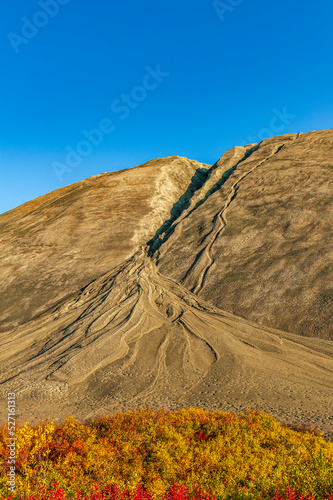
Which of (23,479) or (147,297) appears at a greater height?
(147,297)

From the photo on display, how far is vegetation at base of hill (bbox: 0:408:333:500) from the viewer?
17.1 ft

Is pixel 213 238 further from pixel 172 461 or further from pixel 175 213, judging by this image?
pixel 172 461

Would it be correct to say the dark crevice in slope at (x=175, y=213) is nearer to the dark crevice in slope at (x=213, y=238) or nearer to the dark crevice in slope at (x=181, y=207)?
the dark crevice in slope at (x=181, y=207)

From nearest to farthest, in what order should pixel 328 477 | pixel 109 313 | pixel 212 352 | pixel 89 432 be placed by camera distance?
pixel 328 477 → pixel 89 432 → pixel 212 352 → pixel 109 313

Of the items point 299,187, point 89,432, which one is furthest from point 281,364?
point 299,187

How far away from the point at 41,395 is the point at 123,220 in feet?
67.6

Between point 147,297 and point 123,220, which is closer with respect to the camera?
point 147,297

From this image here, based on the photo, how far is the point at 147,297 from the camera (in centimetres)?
Answer: 1919

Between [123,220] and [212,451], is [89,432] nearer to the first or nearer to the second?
[212,451]

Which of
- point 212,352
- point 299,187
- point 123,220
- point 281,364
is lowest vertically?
point 281,364

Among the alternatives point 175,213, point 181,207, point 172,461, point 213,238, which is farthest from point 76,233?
point 172,461

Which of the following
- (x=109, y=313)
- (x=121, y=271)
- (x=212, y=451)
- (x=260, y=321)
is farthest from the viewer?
(x=121, y=271)

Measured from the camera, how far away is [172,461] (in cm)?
639

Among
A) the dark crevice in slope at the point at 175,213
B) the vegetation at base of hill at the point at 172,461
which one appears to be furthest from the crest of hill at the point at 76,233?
the vegetation at base of hill at the point at 172,461
